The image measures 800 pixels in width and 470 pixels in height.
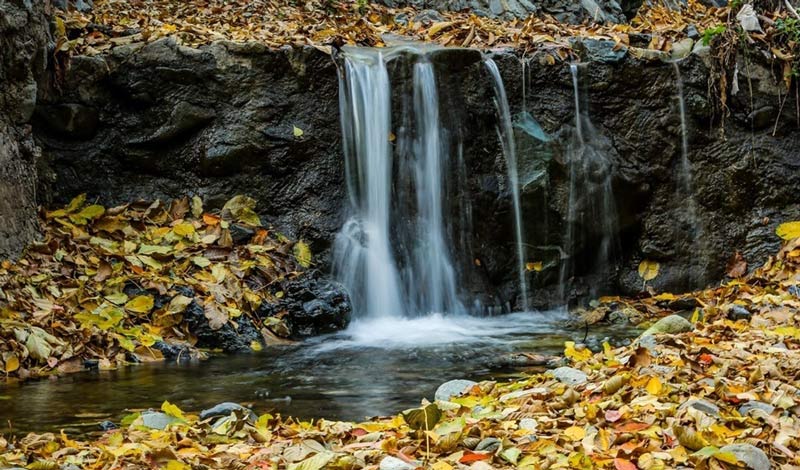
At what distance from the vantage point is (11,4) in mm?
6633

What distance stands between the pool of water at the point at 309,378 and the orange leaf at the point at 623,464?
5.98 feet

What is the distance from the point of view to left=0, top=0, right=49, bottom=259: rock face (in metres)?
6.53

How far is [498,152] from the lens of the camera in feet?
29.0

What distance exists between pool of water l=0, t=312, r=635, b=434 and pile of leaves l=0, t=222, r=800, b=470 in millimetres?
633

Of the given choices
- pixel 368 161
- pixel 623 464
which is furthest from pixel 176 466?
pixel 368 161

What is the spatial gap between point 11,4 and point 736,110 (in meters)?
7.62

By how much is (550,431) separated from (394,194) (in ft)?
19.1

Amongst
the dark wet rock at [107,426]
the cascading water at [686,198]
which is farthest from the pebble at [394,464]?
the cascading water at [686,198]

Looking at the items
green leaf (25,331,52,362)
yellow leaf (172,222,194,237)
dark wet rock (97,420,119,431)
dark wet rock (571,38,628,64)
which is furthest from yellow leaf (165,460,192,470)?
dark wet rock (571,38,628,64)

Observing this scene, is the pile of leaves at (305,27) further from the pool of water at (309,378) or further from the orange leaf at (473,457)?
the orange leaf at (473,457)

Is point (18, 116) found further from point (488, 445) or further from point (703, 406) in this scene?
point (703, 406)

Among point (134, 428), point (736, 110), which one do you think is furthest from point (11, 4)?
point (736, 110)

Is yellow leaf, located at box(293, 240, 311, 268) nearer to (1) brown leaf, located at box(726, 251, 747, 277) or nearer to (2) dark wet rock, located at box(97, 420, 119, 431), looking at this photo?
(2) dark wet rock, located at box(97, 420, 119, 431)

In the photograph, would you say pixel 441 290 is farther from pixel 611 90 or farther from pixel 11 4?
pixel 11 4
